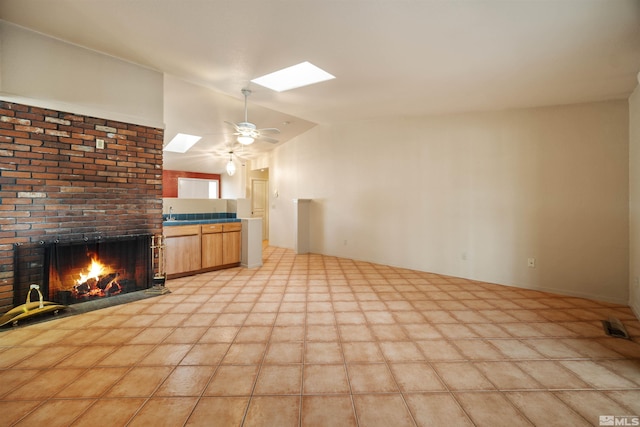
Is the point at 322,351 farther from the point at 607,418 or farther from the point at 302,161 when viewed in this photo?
the point at 302,161

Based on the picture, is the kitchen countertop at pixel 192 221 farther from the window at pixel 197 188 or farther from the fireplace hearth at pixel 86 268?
the window at pixel 197 188

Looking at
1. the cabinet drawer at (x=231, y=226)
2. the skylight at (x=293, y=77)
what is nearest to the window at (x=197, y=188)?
the cabinet drawer at (x=231, y=226)

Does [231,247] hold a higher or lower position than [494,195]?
lower

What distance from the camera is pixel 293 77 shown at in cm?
392

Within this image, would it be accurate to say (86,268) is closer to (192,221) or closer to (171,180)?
(192,221)

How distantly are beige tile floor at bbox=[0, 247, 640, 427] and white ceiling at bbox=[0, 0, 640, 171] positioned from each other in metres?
2.66

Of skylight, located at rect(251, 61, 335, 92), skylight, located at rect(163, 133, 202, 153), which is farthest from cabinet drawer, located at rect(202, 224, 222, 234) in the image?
skylight, located at rect(163, 133, 202, 153)

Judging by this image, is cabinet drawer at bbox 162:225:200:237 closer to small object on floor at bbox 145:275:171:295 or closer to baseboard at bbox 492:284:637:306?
small object on floor at bbox 145:275:171:295

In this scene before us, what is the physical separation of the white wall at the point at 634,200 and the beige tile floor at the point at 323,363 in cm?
30

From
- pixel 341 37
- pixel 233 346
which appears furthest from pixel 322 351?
pixel 341 37

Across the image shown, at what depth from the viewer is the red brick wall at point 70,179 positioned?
9.66 ft

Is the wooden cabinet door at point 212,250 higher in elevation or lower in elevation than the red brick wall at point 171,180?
lower

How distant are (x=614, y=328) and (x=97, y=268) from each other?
5723 mm

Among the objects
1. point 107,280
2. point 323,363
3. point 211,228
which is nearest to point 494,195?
point 323,363
